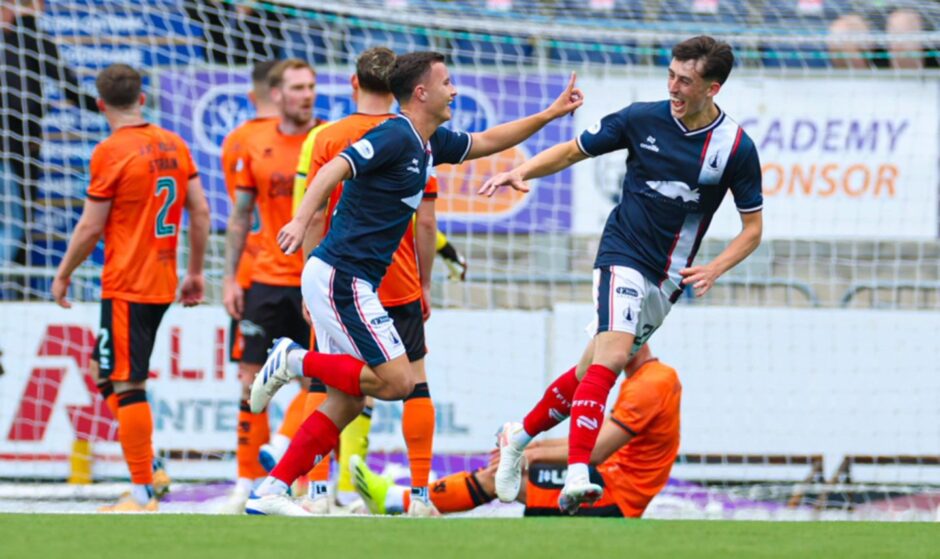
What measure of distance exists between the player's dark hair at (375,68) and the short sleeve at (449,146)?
1.05 ft

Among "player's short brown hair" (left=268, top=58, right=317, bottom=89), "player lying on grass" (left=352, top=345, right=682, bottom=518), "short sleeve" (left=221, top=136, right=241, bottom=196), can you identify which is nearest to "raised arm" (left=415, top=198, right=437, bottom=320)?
"player lying on grass" (left=352, top=345, right=682, bottom=518)

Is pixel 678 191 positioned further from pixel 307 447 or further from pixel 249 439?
pixel 249 439

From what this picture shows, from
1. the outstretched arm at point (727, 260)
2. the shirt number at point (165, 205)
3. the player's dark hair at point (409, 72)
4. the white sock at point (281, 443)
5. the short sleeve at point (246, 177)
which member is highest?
the player's dark hair at point (409, 72)

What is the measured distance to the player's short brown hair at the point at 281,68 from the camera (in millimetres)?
8211

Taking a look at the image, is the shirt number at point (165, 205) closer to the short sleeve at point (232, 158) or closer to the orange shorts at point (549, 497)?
the short sleeve at point (232, 158)

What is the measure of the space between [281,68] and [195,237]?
103cm

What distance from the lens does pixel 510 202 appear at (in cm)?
1033

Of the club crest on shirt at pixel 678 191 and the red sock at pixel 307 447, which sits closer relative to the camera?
the red sock at pixel 307 447

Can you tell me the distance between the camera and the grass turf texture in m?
4.97

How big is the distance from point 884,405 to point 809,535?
13.9 feet

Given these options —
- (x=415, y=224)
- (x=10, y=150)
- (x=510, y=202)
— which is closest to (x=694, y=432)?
(x=510, y=202)

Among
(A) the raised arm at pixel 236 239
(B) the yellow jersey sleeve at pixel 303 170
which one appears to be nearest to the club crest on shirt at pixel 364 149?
(B) the yellow jersey sleeve at pixel 303 170

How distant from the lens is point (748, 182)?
21.2 feet

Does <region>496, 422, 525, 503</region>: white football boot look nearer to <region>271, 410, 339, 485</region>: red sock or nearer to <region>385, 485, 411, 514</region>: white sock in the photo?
<region>385, 485, 411, 514</region>: white sock
